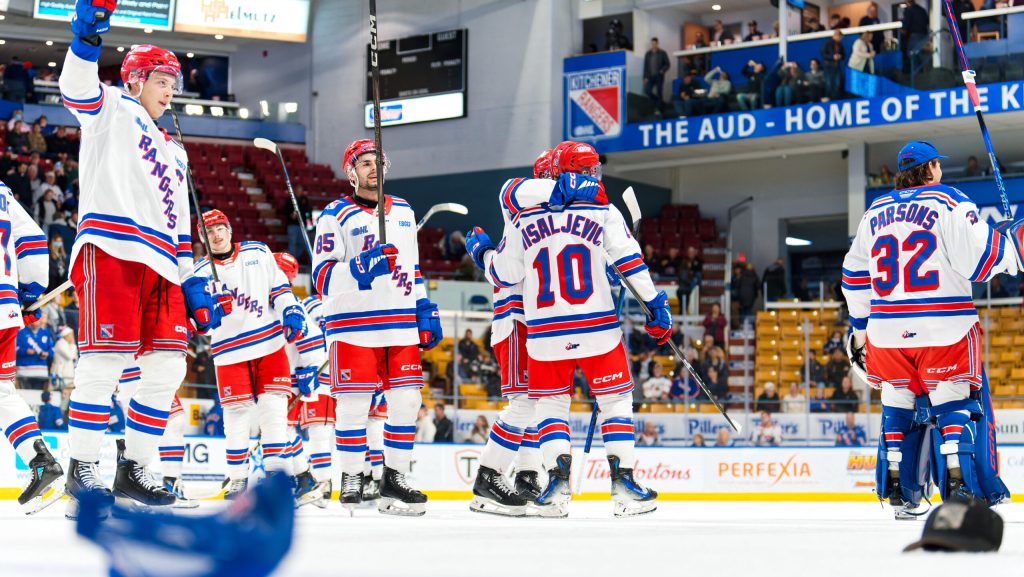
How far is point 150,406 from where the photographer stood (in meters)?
5.02

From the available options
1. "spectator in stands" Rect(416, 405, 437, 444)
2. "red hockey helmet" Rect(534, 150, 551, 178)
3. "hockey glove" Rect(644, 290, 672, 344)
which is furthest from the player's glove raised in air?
"spectator in stands" Rect(416, 405, 437, 444)

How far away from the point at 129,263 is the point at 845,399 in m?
9.92

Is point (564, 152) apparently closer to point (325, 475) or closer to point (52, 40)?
point (325, 475)

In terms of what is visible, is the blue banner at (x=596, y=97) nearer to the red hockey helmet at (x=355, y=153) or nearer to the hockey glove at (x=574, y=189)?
the red hockey helmet at (x=355, y=153)

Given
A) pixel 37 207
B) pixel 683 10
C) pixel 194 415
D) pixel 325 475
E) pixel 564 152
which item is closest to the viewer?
pixel 564 152

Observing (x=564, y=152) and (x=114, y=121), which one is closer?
(x=114, y=121)

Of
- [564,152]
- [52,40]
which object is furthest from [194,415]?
[52,40]

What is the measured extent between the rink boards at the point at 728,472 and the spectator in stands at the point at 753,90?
855cm

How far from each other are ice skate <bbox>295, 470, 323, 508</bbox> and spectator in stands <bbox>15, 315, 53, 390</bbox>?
4.10 m

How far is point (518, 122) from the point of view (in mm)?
21688

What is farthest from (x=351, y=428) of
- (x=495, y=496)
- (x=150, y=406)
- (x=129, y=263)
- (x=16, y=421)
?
(x=129, y=263)

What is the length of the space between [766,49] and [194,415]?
1250 centimetres

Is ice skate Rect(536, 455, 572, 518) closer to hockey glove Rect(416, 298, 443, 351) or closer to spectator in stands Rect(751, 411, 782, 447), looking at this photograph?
hockey glove Rect(416, 298, 443, 351)

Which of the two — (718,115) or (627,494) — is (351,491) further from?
(718,115)
